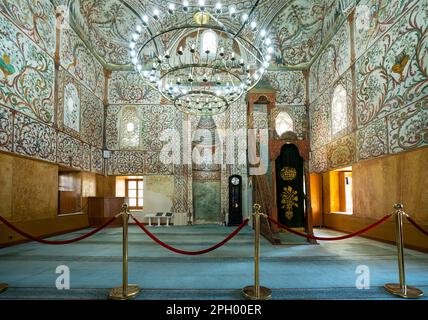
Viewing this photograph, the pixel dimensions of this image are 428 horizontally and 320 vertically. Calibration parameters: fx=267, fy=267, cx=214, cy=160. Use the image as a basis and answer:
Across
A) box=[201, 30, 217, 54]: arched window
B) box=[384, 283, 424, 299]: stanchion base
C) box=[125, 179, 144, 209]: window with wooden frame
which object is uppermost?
box=[201, 30, 217, 54]: arched window

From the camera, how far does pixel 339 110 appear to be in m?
7.40

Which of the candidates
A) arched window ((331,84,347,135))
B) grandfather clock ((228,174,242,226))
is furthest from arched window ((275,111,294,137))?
grandfather clock ((228,174,242,226))

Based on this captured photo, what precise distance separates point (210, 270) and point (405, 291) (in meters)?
2.11

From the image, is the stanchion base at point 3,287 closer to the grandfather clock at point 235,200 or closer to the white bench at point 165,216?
the white bench at point 165,216

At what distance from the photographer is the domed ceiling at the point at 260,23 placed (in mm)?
8367

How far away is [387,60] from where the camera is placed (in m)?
5.32

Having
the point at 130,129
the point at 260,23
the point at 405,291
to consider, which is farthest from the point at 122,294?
the point at 260,23

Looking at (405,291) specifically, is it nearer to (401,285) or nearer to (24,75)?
(401,285)

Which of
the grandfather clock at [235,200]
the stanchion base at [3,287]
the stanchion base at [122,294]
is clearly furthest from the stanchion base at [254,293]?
the grandfather clock at [235,200]

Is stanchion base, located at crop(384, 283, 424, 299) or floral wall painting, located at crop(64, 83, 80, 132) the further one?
floral wall painting, located at crop(64, 83, 80, 132)

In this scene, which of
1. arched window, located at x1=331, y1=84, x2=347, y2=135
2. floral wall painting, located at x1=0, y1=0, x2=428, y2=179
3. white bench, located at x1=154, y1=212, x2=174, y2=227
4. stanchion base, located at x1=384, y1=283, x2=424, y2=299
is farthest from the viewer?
white bench, located at x1=154, y1=212, x2=174, y2=227

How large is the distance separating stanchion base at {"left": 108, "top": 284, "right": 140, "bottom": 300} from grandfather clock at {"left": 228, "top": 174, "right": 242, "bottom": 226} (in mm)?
6997

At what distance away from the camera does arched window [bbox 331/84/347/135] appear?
23.5 ft

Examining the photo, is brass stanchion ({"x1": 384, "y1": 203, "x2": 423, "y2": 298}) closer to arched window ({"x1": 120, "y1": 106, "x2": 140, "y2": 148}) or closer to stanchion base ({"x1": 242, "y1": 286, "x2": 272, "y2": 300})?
stanchion base ({"x1": 242, "y1": 286, "x2": 272, "y2": 300})
